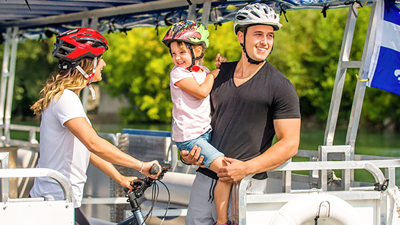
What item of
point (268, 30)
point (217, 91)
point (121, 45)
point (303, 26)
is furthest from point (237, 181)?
point (303, 26)

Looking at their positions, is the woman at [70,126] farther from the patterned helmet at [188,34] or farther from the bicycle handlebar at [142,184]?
the patterned helmet at [188,34]

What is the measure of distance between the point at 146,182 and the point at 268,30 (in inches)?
47.7

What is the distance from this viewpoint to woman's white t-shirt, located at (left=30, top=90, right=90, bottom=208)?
9.19 ft

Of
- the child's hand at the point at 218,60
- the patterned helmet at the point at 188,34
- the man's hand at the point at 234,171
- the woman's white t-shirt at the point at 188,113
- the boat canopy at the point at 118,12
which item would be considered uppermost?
the boat canopy at the point at 118,12

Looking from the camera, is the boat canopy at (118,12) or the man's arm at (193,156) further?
the boat canopy at (118,12)

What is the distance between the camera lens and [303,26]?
122 ft

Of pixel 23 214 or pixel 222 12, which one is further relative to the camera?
pixel 222 12

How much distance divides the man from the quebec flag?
1660 mm

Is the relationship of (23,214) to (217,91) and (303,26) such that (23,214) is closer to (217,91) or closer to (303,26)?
(217,91)

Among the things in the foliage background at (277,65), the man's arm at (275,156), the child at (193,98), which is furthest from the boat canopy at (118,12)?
the foliage background at (277,65)

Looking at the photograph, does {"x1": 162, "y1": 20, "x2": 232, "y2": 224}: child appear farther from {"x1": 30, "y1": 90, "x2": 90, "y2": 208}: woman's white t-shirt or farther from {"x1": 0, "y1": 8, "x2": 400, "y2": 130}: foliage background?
{"x1": 0, "y1": 8, "x2": 400, "y2": 130}: foliage background

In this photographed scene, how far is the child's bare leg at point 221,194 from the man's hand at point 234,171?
4 centimetres

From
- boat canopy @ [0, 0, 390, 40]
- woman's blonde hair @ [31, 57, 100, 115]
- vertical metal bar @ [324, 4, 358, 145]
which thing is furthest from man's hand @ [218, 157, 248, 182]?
boat canopy @ [0, 0, 390, 40]

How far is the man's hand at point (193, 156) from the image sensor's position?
9.52ft
